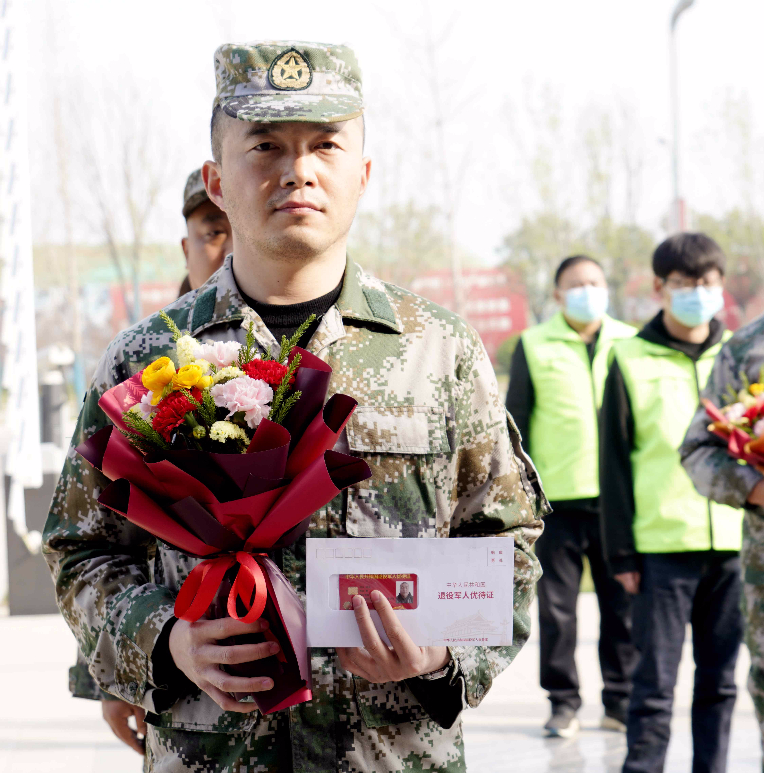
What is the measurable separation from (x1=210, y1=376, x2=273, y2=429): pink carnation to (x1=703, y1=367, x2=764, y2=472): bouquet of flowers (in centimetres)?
204

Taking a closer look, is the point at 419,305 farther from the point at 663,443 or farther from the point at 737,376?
the point at 663,443

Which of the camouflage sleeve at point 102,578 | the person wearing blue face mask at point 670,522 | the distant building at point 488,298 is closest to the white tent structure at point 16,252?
the person wearing blue face mask at point 670,522

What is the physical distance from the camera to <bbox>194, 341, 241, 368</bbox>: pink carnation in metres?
1.56

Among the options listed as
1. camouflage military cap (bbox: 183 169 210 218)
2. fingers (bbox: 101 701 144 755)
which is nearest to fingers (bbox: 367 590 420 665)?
fingers (bbox: 101 701 144 755)

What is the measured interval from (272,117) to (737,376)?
226cm

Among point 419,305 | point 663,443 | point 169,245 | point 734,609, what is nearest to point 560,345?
point 663,443

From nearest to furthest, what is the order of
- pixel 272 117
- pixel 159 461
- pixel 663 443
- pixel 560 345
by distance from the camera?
pixel 159 461 → pixel 272 117 → pixel 663 443 → pixel 560 345

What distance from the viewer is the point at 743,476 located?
3.15m

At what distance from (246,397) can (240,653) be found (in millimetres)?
372

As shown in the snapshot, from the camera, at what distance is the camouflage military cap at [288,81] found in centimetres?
170

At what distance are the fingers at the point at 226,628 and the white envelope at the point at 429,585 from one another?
80mm

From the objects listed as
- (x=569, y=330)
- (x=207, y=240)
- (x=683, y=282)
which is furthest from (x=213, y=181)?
(x=569, y=330)

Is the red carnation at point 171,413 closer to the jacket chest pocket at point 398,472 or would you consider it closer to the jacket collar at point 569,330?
the jacket chest pocket at point 398,472

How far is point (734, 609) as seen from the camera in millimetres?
3975
